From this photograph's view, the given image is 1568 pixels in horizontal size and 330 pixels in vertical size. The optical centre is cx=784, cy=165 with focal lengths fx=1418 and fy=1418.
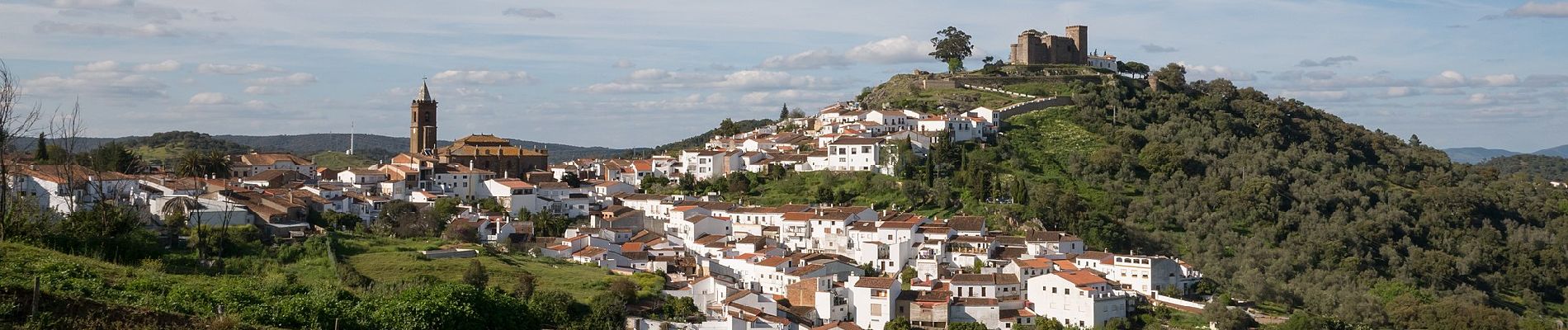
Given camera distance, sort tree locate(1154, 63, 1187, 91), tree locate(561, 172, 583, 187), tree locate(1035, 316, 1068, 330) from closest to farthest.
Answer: tree locate(1035, 316, 1068, 330) < tree locate(561, 172, 583, 187) < tree locate(1154, 63, 1187, 91)

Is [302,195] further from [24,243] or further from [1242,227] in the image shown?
[1242,227]

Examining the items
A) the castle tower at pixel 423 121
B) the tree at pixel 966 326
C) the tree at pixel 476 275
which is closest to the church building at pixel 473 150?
the castle tower at pixel 423 121

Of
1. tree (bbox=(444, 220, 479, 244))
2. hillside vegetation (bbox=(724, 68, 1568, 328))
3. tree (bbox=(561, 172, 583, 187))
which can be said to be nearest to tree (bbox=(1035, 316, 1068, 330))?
hillside vegetation (bbox=(724, 68, 1568, 328))

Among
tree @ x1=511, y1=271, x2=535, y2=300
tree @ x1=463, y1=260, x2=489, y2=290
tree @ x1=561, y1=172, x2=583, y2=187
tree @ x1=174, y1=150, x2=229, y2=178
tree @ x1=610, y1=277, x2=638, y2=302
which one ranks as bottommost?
tree @ x1=610, y1=277, x2=638, y2=302

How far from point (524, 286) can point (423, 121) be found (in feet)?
104

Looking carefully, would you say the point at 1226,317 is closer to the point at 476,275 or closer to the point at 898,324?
the point at 898,324

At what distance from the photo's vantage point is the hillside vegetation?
41625 millimetres

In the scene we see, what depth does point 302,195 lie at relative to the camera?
3941cm

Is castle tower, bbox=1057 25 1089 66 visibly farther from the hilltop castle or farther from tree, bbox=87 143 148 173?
tree, bbox=87 143 148 173

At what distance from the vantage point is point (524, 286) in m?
29.2

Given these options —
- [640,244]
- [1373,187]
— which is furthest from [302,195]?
[1373,187]

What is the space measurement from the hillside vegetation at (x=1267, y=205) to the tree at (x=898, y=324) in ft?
33.7

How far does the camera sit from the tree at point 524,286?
28.3 metres

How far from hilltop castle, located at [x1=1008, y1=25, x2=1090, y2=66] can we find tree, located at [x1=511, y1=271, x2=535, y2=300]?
1759 inches
